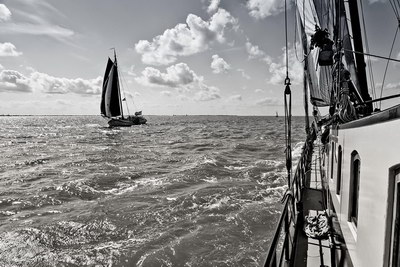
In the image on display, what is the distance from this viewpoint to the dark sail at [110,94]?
6612cm

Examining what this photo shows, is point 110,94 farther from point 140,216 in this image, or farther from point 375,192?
point 375,192

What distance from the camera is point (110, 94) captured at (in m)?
66.2

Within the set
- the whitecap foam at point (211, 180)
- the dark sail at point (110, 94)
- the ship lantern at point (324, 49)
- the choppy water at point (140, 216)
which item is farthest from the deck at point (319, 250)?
the dark sail at point (110, 94)

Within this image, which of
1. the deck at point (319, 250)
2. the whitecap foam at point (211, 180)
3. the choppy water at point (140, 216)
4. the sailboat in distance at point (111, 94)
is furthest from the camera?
the sailboat in distance at point (111, 94)

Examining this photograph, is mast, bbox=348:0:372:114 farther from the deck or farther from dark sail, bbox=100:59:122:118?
dark sail, bbox=100:59:122:118

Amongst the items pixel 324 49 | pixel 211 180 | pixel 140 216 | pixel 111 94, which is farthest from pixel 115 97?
pixel 324 49

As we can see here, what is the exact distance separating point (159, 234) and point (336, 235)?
5.57m

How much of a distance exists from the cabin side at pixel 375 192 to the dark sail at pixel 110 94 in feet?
220

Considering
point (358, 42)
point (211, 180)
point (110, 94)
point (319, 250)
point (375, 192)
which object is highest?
point (110, 94)

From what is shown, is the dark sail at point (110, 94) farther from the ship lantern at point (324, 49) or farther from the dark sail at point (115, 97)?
the ship lantern at point (324, 49)

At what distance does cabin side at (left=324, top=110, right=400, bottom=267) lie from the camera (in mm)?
2506

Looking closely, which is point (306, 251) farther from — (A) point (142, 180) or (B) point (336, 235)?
(A) point (142, 180)

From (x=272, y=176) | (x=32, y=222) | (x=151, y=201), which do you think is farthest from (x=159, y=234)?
(x=272, y=176)

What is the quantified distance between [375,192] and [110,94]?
6813cm
